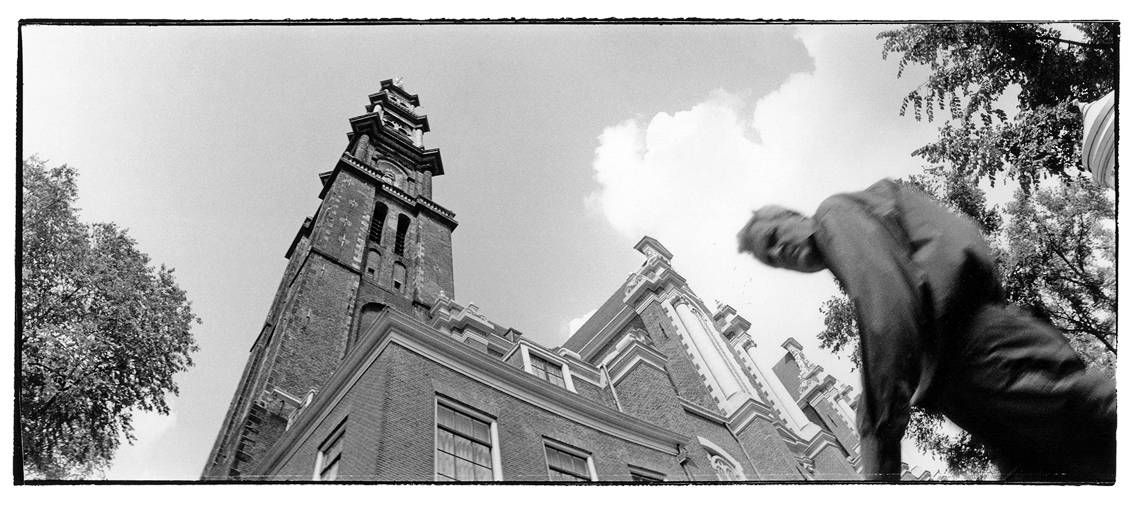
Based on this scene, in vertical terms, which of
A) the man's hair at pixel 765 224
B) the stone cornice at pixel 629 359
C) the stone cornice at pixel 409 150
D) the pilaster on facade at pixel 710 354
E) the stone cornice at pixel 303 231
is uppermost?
the stone cornice at pixel 409 150

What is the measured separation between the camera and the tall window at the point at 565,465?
10.5 m

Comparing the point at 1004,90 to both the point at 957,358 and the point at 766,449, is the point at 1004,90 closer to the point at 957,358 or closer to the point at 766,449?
the point at 957,358

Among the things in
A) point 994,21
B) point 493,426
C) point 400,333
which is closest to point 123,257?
point 400,333

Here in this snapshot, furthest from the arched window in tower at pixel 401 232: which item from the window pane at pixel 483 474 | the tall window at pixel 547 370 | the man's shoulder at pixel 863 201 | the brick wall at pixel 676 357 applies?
the man's shoulder at pixel 863 201

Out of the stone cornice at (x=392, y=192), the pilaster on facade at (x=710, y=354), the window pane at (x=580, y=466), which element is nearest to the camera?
the window pane at (x=580, y=466)

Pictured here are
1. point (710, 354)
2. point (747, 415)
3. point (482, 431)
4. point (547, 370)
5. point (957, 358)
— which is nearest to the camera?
point (957, 358)

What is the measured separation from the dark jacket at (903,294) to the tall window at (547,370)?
24.3ft

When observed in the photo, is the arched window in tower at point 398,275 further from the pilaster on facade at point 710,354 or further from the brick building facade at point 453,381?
the pilaster on facade at point 710,354

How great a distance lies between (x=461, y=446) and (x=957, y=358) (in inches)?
222

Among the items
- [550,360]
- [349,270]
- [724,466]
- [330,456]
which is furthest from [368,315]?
[330,456]

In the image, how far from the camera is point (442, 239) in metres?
30.2

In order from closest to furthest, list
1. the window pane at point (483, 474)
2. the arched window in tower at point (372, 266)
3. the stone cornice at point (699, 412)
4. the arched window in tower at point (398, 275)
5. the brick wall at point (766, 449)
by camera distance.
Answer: the window pane at point (483, 474) → the stone cornice at point (699, 412) → the brick wall at point (766, 449) → the arched window in tower at point (372, 266) → the arched window in tower at point (398, 275)

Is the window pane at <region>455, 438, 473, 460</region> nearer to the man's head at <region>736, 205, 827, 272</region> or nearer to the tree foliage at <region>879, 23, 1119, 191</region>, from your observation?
the man's head at <region>736, 205, 827, 272</region>

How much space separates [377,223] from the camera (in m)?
29.2
